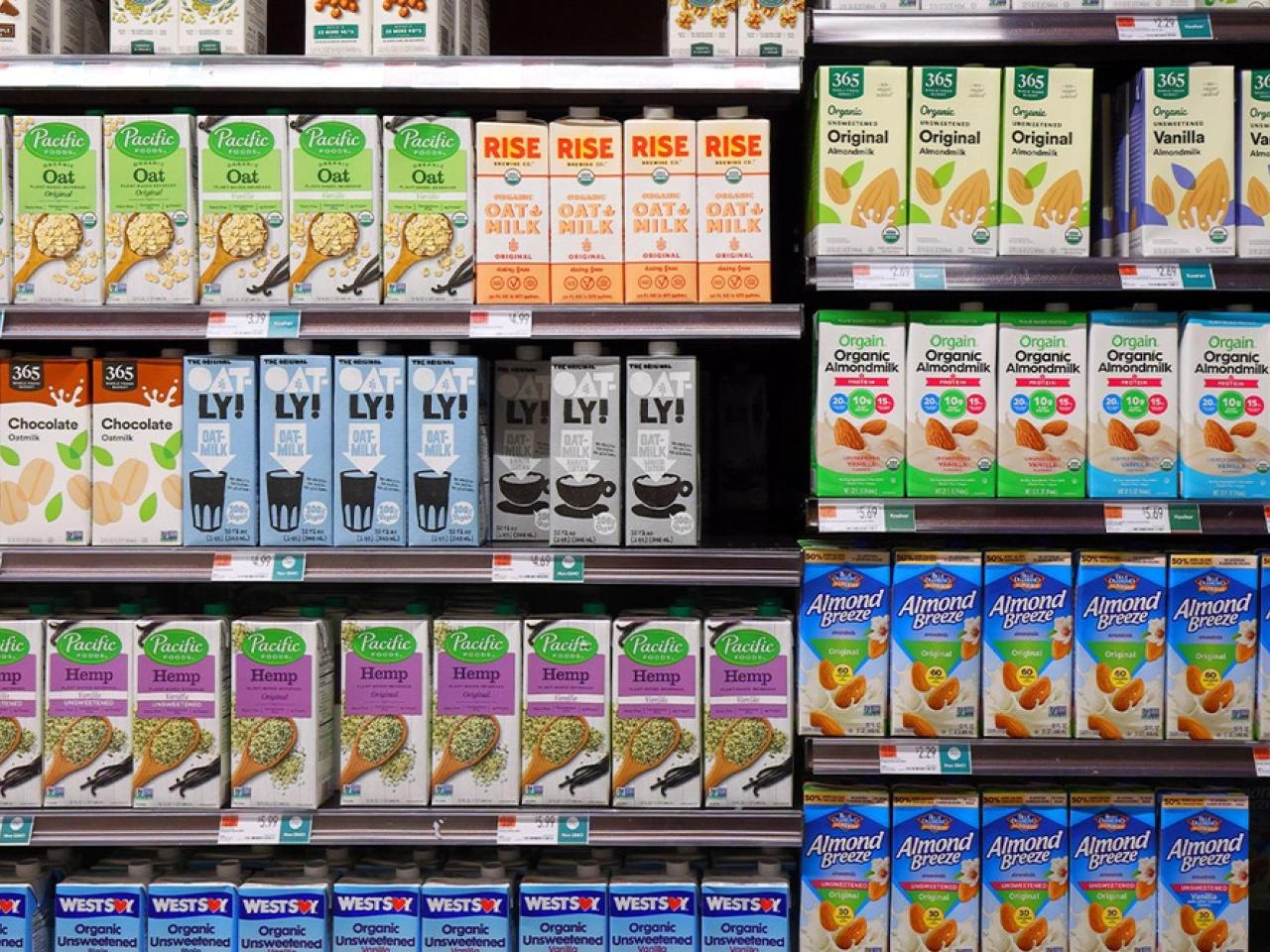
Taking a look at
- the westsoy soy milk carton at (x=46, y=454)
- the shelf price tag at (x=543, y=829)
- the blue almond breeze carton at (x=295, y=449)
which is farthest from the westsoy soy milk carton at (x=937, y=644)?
the westsoy soy milk carton at (x=46, y=454)

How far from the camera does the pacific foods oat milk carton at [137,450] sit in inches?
89.7

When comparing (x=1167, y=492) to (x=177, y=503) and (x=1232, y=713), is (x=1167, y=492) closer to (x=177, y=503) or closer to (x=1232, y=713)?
(x=1232, y=713)

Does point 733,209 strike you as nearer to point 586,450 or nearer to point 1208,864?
point 586,450

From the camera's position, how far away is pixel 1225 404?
7.32 feet

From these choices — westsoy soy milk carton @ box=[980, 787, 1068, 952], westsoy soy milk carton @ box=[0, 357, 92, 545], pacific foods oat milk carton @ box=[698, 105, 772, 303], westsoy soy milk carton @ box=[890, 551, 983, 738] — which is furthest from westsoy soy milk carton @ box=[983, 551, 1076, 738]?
westsoy soy milk carton @ box=[0, 357, 92, 545]

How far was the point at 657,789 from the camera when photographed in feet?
7.44

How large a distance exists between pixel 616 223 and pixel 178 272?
2.87ft

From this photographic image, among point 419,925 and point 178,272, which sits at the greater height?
point 178,272

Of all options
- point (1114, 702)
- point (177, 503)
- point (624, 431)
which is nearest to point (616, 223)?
point (624, 431)

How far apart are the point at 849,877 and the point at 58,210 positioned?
206 cm

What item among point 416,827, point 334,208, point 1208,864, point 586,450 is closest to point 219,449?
point 334,208

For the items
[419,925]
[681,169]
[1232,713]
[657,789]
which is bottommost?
[419,925]

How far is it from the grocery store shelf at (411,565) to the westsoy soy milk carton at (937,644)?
0.24m

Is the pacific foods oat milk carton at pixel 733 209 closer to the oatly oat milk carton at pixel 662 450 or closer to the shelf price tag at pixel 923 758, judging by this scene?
the oatly oat milk carton at pixel 662 450
